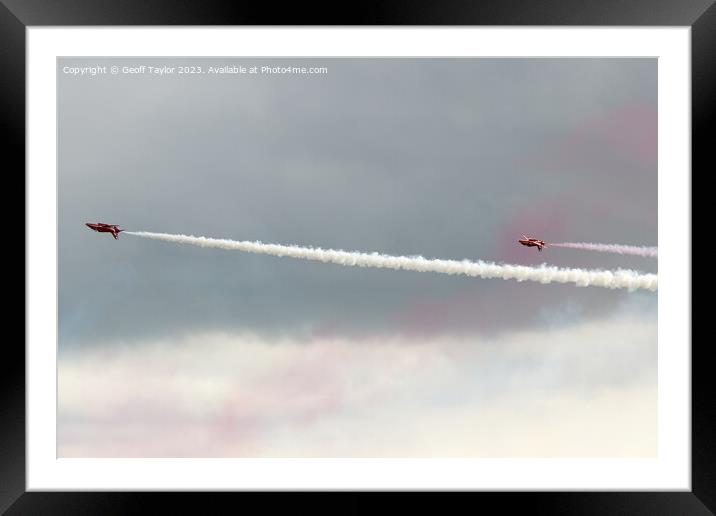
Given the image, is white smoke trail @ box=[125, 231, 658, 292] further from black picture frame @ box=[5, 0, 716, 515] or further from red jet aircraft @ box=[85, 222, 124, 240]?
black picture frame @ box=[5, 0, 716, 515]

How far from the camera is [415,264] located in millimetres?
11086

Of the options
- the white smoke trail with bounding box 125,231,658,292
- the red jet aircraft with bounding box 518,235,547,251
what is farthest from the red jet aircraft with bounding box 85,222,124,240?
the red jet aircraft with bounding box 518,235,547,251

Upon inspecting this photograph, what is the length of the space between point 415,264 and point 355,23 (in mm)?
4312

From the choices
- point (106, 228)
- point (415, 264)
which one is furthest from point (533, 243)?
point (106, 228)

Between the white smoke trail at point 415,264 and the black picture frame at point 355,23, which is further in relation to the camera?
the white smoke trail at point 415,264

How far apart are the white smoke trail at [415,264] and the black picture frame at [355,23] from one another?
2.38 metres

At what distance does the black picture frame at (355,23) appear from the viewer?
27.5 feet

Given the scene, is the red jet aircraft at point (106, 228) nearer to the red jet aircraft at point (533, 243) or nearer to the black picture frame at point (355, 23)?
the black picture frame at point (355, 23)

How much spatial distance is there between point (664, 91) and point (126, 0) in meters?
7.47

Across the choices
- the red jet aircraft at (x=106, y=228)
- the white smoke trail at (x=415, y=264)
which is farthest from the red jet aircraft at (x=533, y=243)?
the red jet aircraft at (x=106, y=228)

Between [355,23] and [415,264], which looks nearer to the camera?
[355,23]

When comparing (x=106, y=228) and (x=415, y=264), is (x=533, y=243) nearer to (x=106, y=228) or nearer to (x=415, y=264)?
(x=415, y=264)

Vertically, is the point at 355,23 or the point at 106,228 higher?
the point at 355,23

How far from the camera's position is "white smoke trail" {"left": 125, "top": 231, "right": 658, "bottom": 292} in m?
10.7
